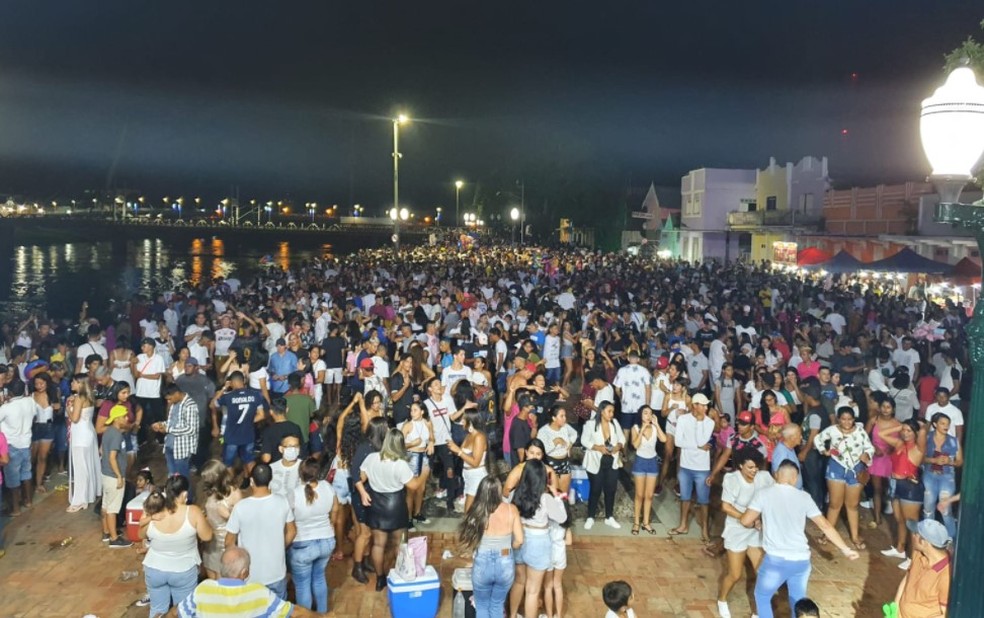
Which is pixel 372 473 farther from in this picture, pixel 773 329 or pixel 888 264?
pixel 888 264

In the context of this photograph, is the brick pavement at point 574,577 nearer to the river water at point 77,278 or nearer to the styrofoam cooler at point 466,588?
the styrofoam cooler at point 466,588

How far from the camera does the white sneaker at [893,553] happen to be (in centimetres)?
716

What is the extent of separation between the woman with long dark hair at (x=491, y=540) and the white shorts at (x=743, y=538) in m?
1.77

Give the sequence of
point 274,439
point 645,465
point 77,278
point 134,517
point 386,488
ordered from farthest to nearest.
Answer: point 77,278, point 645,465, point 134,517, point 274,439, point 386,488

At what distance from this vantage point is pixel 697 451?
736 cm

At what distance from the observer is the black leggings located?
7590 mm

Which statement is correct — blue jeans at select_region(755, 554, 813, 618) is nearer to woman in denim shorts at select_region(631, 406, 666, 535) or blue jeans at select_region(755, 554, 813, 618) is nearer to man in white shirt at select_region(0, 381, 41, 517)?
woman in denim shorts at select_region(631, 406, 666, 535)

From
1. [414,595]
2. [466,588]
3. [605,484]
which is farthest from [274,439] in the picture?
[605,484]

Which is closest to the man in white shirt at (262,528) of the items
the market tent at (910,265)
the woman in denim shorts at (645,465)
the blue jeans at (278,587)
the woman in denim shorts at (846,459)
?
the blue jeans at (278,587)

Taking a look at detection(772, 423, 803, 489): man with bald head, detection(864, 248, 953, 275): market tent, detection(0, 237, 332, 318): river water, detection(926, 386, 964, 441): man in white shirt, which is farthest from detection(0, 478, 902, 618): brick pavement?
detection(864, 248, 953, 275): market tent

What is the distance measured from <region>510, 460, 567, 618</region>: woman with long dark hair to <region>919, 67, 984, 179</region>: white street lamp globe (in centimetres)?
331

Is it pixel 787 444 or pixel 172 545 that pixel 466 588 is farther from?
pixel 787 444

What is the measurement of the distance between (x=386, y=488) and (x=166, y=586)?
1.70 meters

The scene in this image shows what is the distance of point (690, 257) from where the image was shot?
5122 cm
